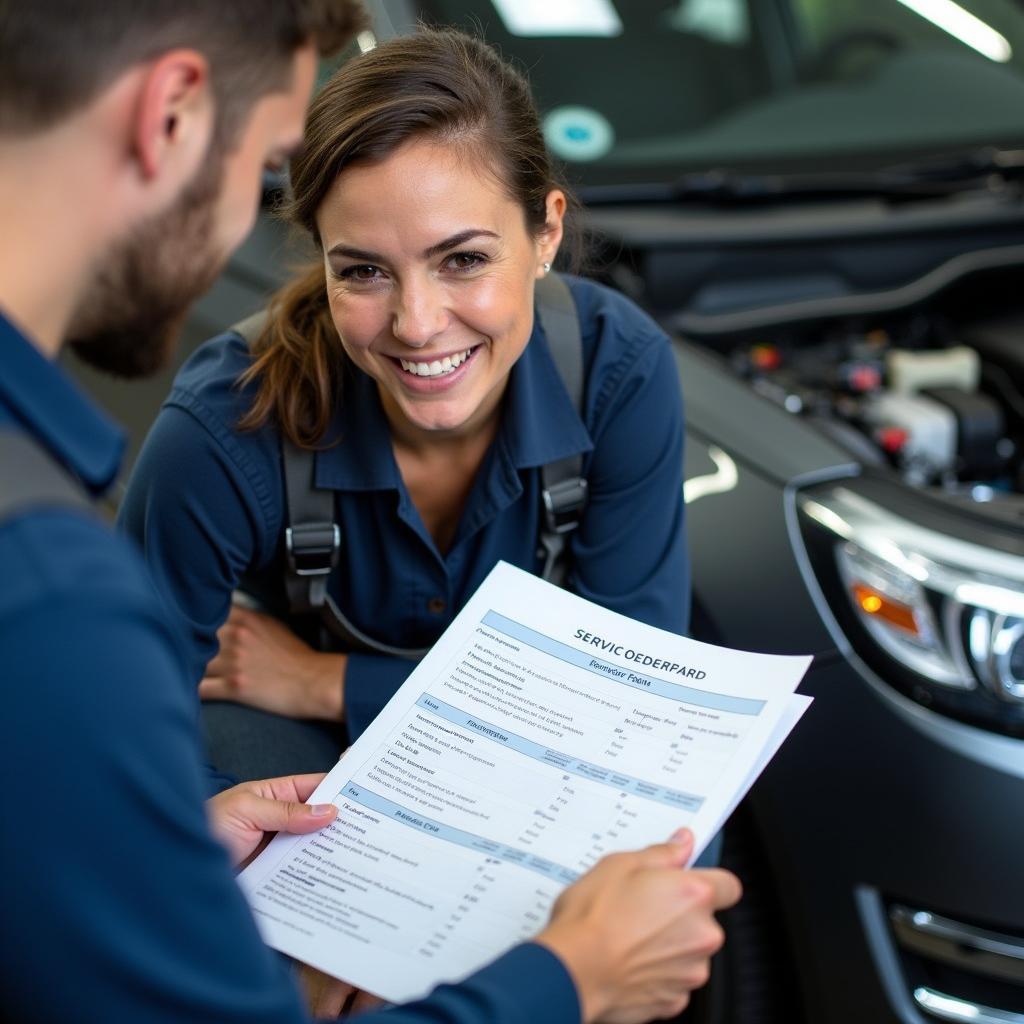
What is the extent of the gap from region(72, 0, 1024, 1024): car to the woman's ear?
0.46 metres

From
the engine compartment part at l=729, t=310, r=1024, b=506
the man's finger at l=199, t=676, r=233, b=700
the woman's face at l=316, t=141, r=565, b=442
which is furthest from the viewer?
the engine compartment part at l=729, t=310, r=1024, b=506

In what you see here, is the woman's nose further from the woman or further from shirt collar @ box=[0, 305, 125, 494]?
shirt collar @ box=[0, 305, 125, 494]

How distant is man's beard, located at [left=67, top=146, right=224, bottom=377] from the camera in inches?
38.3

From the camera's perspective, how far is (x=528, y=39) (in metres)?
2.58

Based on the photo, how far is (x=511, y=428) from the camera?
174cm

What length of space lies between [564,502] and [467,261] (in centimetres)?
35

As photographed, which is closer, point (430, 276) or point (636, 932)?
point (636, 932)

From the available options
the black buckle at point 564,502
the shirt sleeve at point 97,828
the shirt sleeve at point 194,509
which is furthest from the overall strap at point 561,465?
the shirt sleeve at point 97,828

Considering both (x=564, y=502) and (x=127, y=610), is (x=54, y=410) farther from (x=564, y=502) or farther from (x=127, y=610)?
(x=564, y=502)

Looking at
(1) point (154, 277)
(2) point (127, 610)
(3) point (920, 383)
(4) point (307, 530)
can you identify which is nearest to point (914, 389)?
(3) point (920, 383)

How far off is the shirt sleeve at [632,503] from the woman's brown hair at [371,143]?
0.24 meters

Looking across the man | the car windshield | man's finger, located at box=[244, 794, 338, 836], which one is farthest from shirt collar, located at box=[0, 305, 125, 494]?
the car windshield

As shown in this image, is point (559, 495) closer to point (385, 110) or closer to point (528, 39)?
point (385, 110)

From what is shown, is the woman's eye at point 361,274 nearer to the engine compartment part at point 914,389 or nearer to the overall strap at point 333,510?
the overall strap at point 333,510
